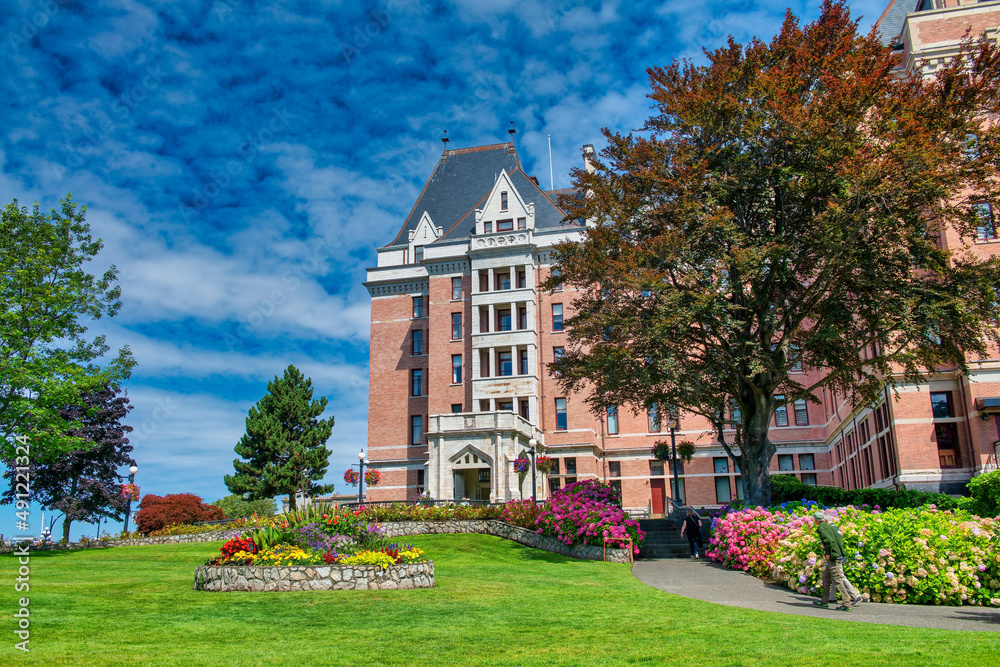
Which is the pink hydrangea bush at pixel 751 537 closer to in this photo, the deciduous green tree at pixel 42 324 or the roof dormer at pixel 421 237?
the deciduous green tree at pixel 42 324

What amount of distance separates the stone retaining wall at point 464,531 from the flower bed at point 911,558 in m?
7.60

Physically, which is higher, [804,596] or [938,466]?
[938,466]

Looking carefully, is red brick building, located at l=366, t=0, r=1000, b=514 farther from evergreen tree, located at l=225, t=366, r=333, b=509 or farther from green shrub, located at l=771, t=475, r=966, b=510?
green shrub, located at l=771, t=475, r=966, b=510

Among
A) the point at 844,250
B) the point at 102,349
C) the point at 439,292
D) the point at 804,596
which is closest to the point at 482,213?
A: the point at 439,292

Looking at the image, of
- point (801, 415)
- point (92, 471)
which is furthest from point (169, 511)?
point (801, 415)

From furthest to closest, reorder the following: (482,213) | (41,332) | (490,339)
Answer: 1. (482,213)
2. (490,339)
3. (41,332)

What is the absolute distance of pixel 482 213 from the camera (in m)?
47.7

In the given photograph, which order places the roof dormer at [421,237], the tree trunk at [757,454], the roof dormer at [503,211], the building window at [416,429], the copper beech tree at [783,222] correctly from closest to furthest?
the copper beech tree at [783,222] → the tree trunk at [757,454] → the roof dormer at [503,211] → the building window at [416,429] → the roof dormer at [421,237]

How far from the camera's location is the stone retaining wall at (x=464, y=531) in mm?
22920

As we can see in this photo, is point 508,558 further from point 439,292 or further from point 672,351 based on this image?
point 439,292

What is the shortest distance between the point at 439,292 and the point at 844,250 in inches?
1267

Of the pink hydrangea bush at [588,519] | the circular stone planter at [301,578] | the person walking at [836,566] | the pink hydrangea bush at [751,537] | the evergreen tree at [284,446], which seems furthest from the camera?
the evergreen tree at [284,446]

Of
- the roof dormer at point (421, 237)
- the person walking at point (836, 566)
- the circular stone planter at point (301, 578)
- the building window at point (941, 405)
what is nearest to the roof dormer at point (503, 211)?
the roof dormer at point (421, 237)

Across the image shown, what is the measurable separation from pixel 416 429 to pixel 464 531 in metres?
18.1
